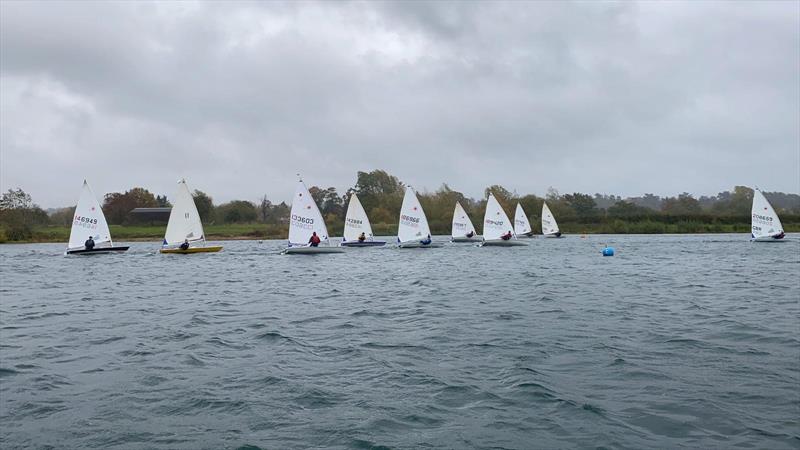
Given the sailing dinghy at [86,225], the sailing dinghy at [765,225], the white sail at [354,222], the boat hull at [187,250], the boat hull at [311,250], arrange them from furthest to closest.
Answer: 1. the sailing dinghy at [765,225]
2. the white sail at [354,222]
3. the boat hull at [187,250]
4. the sailing dinghy at [86,225]
5. the boat hull at [311,250]

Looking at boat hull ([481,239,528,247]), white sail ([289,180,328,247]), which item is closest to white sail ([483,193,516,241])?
boat hull ([481,239,528,247])

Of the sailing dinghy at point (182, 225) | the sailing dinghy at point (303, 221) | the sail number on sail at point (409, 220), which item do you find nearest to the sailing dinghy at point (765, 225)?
the sail number on sail at point (409, 220)

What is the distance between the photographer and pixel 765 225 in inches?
2269

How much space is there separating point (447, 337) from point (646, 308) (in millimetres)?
6627

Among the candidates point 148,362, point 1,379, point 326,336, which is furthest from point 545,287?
point 1,379

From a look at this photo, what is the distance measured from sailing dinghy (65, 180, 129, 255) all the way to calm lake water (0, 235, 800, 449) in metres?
27.9

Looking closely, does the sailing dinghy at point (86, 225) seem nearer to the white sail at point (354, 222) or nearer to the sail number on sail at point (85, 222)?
the sail number on sail at point (85, 222)

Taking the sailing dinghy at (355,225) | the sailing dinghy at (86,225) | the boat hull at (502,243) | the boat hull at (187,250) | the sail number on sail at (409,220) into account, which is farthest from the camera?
the boat hull at (502,243)

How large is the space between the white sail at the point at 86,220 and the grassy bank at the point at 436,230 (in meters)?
45.1

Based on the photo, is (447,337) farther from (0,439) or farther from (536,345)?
(0,439)

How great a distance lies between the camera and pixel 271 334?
12.9 m

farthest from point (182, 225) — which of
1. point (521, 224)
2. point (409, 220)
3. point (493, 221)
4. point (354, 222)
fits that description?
point (521, 224)

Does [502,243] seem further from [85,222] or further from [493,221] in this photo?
[85,222]

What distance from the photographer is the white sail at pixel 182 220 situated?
4572cm
